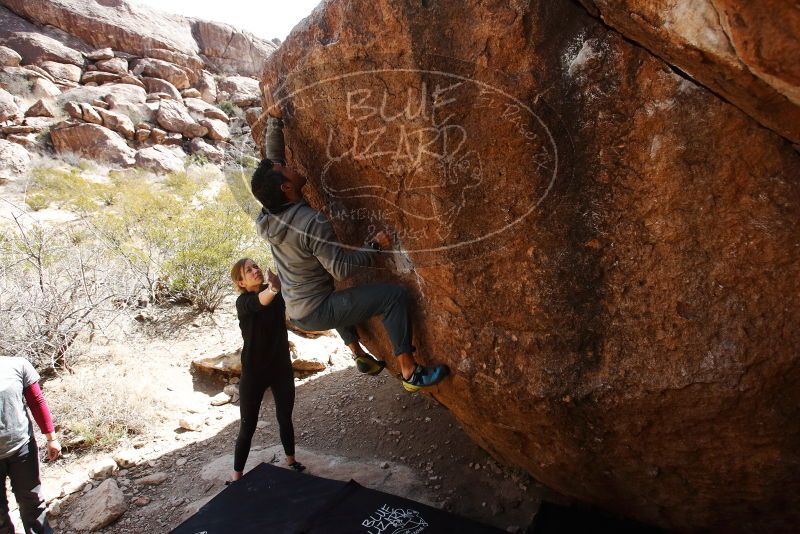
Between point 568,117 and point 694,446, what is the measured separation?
4.69 feet

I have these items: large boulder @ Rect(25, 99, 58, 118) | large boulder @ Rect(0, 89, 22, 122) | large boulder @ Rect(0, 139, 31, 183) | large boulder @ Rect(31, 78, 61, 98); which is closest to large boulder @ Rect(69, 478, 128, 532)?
large boulder @ Rect(0, 139, 31, 183)

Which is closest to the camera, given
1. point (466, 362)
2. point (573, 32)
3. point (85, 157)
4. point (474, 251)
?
point (573, 32)

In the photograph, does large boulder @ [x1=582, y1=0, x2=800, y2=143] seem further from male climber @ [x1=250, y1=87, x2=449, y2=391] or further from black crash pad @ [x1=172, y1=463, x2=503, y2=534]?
black crash pad @ [x1=172, y1=463, x2=503, y2=534]

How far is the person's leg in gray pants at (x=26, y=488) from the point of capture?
2639 mm

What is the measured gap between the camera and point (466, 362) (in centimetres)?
220

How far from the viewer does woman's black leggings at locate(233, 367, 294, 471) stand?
9.66 feet

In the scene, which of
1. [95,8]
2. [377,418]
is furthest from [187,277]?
[95,8]

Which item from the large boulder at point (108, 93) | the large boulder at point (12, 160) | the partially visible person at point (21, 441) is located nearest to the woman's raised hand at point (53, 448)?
the partially visible person at point (21, 441)

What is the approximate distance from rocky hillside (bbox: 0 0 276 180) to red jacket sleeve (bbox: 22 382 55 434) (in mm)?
11957

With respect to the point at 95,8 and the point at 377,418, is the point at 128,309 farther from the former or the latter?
the point at 95,8

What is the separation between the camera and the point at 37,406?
9.15ft

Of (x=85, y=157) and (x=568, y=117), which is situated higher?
(x=85, y=157)

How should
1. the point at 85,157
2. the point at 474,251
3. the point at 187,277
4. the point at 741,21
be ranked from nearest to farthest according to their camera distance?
the point at 741,21 < the point at 474,251 < the point at 187,277 < the point at 85,157

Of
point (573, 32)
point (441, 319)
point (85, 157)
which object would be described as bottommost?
point (441, 319)
